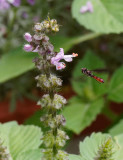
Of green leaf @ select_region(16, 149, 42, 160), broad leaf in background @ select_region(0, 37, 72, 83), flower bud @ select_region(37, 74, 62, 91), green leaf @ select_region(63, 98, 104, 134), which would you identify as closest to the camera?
flower bud @ select_region(37, 74, 62, 91)

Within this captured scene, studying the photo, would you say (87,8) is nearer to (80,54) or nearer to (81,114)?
(81,114)

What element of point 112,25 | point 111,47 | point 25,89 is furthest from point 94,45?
point 112,25

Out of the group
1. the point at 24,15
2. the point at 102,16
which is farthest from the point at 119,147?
the point at 24,15

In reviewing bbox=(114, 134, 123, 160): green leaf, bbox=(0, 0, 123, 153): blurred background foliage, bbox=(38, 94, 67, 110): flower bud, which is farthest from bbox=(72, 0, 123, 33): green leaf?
bbox=(38, 94, 67, 110): flower bud

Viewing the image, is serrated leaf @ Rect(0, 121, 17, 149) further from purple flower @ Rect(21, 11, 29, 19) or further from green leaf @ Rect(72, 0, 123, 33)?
purple flower @ Rect(21, 11, 29, 19)

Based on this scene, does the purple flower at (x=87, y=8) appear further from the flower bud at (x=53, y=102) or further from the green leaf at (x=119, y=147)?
the flower bud at (x=53, y=102)

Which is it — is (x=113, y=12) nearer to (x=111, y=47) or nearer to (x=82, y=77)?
(x=82, y=77)
